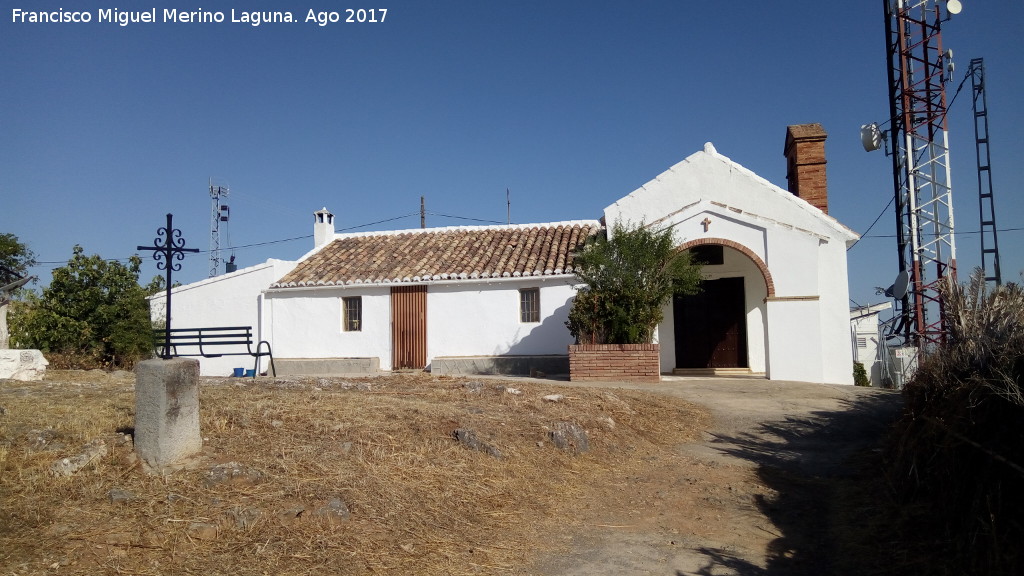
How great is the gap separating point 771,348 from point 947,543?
1107 centimetres

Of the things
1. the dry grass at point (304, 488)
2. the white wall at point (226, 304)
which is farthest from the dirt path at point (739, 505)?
the white wall at point (226, 304)

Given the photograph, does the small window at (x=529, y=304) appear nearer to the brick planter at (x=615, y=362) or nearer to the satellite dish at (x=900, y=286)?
the brick planter at (x=615, y=362)

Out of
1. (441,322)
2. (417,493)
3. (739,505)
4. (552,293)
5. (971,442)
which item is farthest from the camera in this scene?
(441,322)

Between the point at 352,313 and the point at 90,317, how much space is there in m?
7.60

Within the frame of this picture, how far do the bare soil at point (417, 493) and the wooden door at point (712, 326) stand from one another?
27.8 feet

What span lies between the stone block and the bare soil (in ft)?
9.32

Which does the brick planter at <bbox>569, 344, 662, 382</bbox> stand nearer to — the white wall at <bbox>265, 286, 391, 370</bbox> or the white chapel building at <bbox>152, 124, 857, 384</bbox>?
the white chapel building at <bbox>152, 124, 857, 384</bbox>

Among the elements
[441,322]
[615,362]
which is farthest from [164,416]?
[441,322]

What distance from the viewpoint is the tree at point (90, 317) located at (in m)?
19.0

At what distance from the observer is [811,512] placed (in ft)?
20.9

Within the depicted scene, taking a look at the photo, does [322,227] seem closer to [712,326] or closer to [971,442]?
[712,326]

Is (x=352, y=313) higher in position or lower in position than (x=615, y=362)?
higher

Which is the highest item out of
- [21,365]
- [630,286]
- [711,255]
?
[711,255]

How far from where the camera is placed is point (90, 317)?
19609 millimetres
